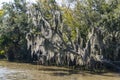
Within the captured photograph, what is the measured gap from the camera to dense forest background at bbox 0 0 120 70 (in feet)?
102

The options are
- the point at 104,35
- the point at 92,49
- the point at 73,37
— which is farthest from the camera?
the point at 73,37

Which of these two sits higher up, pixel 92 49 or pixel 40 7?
pixel 40 7

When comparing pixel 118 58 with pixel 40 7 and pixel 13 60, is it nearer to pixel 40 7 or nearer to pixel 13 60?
pixel 40 7

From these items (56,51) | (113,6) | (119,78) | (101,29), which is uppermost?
(113,6)

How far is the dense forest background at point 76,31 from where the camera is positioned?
102 ft

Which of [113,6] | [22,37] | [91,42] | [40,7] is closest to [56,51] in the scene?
[91,42]

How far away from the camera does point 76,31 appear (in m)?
35.9

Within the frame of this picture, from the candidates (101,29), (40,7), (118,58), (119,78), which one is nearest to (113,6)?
(101,29)

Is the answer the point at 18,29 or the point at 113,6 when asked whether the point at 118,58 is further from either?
the point at 18,29

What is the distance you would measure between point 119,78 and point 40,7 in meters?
12.2

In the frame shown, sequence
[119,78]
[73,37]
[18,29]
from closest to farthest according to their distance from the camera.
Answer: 1. [119,78]
2. [73,37]
3. [18,29]

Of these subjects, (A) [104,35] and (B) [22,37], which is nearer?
(A) [104,35]

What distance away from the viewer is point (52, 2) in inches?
1371

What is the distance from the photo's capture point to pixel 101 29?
109ft
